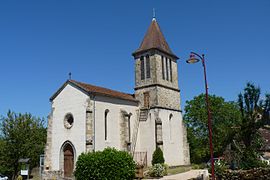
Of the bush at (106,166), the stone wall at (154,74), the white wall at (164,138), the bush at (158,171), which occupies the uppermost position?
the stone wall at (154,74)

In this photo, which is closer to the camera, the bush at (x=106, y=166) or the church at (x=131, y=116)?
the bush at (x=106, y=166)

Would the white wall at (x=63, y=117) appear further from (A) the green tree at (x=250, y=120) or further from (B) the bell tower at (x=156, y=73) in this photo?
(A) the green tree at (x=250, y=120)

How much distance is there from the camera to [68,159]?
26.4 metres

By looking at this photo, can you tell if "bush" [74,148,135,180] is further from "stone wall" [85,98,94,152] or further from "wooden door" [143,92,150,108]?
"wooden door" [143,92,150,108]

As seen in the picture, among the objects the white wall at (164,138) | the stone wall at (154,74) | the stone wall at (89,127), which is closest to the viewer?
the stone wall at (89,127)

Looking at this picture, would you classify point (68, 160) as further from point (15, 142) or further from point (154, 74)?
point (154, 74)

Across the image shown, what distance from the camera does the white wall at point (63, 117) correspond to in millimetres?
25438

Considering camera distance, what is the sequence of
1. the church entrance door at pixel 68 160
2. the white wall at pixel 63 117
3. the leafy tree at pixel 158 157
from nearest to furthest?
the white wall at pixel 63 117
the church entrance door at pixel 68 160
the leafy tree at pixel 158 157

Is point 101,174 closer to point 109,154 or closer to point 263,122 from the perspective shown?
point 109,154

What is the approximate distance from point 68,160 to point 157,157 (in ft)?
26.7

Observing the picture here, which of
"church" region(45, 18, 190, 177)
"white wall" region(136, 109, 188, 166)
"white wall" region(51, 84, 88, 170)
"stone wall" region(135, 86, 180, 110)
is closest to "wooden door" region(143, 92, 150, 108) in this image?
"church" region(45, 18, 190, 177)

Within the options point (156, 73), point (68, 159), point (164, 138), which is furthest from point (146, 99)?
point (68, 159)

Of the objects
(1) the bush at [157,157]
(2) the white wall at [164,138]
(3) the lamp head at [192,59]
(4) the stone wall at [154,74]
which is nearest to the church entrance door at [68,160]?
(2) the white wall at [164,138]

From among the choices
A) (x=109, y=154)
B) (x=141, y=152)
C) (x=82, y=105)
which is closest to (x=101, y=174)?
(x=109, y=154)
